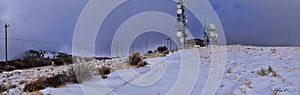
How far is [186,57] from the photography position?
14508mm

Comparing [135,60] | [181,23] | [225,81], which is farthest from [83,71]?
[181,23]

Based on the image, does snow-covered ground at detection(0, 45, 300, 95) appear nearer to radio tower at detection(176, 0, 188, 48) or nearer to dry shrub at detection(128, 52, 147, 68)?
dry shrub at detection(128, 52, 147, 68)

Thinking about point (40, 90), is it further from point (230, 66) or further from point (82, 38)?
point (230, 66)

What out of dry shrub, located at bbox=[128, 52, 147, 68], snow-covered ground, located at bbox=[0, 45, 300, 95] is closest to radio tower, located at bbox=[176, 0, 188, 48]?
dry shrub, located at bbox=[128, 52, 147, 68]

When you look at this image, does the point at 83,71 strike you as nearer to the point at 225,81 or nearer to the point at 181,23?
Answer: the point at 225,81

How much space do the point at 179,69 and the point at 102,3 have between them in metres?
3.62

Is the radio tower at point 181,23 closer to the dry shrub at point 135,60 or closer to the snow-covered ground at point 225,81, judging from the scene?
the dry shrub at point 135,60

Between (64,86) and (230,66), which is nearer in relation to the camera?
(64,86)

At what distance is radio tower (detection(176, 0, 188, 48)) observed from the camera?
20125 mm

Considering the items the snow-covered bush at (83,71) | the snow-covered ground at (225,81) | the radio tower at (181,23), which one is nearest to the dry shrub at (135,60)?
the snow-covered ground at (225,81)

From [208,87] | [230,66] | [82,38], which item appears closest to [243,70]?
[230,66]

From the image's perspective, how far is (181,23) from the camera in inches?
797

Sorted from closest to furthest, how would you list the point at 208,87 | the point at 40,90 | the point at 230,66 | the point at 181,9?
the point at 208,87, the point at 40,90, the point at 230,66, the point at 181,9

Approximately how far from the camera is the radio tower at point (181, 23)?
2012 centimetres
